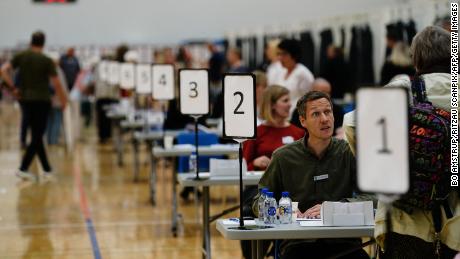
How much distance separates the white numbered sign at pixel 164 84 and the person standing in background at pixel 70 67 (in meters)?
9.73

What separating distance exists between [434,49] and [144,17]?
20043 millimetres

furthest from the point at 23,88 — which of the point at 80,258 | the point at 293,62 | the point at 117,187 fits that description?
the point at 80,258

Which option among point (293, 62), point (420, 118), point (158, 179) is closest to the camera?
point (420, 118)

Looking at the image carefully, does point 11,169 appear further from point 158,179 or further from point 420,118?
point 420,118

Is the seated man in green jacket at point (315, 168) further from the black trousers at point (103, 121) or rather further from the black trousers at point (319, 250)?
the black trousers at point (103, 121)

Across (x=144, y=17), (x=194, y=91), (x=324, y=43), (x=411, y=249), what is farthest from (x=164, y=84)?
(x=144, y=17)

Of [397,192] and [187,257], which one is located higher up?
[397,192]

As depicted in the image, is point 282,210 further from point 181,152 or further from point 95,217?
point 95,217

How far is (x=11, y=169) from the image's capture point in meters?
12.9

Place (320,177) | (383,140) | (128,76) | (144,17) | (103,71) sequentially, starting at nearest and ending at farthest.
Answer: (383,140) → (320,177) → (128,76) → (103,71) → (144,17)

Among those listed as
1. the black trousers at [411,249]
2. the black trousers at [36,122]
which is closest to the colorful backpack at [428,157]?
the black trousers at [411,249]

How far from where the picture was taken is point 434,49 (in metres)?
3.87

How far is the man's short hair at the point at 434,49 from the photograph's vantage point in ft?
12.7

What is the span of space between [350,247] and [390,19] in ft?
30.2
